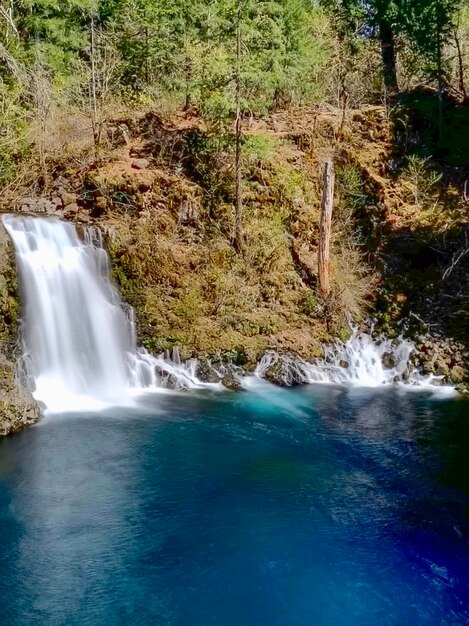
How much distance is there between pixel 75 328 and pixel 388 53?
19285 mm

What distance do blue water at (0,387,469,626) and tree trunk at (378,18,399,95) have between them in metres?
16.8

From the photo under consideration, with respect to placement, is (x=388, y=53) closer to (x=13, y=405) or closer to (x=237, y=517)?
(x=13, y=405)

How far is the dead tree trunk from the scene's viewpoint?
1883 cm

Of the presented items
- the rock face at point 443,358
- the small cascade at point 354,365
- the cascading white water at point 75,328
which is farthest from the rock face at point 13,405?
the rock face at point 443,358

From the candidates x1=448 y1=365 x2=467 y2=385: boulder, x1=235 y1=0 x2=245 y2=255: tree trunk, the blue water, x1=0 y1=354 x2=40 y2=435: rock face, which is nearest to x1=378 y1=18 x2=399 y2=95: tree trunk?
x1=235 y1=0 x2=245 y2=255: tree trunk

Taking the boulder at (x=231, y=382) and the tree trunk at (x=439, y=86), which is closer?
the boulder at (x=231, y=382)

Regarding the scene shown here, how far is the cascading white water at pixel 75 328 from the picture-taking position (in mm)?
15066

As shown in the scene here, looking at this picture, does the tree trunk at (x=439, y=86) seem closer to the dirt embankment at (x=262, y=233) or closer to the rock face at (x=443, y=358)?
the dirt embankment at (x=262, y=233)

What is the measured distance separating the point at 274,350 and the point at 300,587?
9.13 metres

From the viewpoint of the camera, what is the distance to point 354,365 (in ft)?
57.5

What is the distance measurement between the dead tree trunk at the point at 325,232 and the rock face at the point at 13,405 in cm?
925

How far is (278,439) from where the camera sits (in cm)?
1323

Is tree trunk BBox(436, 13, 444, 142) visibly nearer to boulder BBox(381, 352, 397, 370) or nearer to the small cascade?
the small cascade

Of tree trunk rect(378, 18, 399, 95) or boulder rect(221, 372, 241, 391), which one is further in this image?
tree trunk rect(378, 18, 399, 95)
